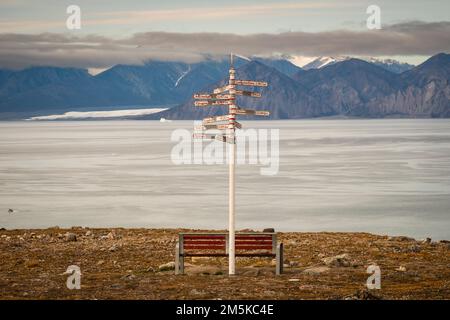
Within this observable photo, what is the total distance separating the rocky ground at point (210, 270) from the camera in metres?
23.5

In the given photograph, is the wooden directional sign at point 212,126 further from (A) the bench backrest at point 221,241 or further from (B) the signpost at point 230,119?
(A) the bench backrest at point 221,241

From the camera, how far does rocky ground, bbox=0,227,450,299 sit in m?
23.5

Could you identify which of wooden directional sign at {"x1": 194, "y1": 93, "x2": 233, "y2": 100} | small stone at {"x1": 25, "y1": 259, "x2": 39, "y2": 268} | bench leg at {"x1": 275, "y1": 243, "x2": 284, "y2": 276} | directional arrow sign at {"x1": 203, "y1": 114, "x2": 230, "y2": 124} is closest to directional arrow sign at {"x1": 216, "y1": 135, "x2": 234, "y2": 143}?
directional arrow sign at {"x1": 203, "y1": 114, "x2": 230, "y2": 124}

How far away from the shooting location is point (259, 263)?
31.6 metres

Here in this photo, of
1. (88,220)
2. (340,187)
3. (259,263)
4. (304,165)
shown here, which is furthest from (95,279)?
(304,165)

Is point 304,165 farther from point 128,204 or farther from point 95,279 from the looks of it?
point 95,279

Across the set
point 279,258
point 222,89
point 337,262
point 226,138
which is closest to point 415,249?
point 337,262

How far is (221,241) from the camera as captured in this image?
27.6 metres

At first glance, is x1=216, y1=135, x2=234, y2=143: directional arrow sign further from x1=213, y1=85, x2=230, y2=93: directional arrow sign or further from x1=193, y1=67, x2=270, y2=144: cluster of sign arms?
x1=213, y1=85, x2=230, y2=93: directional arrow sign

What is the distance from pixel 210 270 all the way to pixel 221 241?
138cm

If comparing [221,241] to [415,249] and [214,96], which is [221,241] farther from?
[415,249]

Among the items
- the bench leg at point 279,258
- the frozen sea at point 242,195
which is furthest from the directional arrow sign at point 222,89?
the frozen sea at point 242,195

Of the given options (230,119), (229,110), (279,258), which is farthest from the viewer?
(279,258)

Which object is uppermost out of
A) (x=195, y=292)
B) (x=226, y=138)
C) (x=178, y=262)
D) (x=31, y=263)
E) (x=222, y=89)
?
(x=222, y=89)
